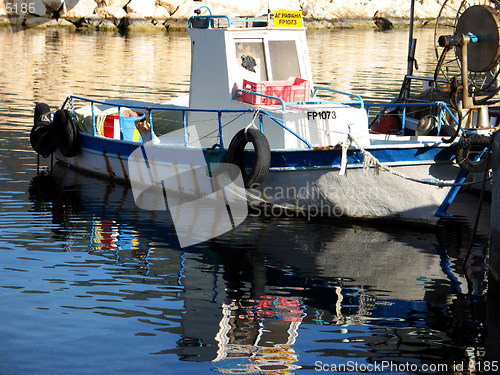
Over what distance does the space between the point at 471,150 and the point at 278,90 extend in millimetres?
3856

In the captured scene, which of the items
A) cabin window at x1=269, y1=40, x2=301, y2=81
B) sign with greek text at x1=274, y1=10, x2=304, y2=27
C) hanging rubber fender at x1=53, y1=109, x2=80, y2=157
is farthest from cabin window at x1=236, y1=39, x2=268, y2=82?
hanging rubber fender at x1=53, y1=109, x2=80, y2=157

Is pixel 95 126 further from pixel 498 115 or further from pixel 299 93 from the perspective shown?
pixel 498 115

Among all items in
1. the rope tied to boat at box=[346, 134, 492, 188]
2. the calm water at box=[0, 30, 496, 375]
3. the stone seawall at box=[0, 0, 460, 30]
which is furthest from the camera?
the stone seawall at box=[0, 0, 460, 30]

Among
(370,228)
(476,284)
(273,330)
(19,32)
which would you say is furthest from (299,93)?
(19,32)

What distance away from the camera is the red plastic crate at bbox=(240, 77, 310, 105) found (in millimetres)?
16453

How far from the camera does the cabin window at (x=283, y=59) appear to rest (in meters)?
17.2

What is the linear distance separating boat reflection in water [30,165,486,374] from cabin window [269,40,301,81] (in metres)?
3.26

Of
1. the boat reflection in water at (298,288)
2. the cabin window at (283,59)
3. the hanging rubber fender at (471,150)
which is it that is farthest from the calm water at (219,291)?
the cabin window at (283,59)

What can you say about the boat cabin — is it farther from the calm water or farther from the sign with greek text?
the calm water

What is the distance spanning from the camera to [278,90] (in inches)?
650

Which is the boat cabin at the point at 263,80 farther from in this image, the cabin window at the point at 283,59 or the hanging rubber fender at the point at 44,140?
the hanging rubber fender at the point at 44,140

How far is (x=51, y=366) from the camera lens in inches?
360

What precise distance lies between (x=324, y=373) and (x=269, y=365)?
2.02 feet

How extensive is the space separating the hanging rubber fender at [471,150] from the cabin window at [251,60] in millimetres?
4327
